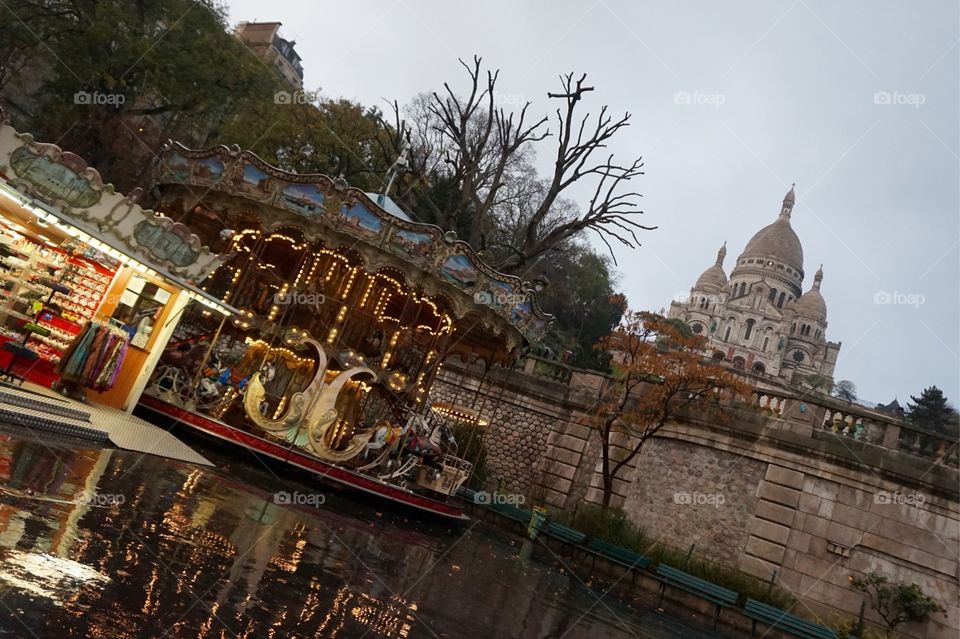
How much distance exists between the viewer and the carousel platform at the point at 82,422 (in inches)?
367

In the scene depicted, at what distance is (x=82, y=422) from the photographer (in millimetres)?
10172

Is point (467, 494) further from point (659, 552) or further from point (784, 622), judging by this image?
point (784, 622)

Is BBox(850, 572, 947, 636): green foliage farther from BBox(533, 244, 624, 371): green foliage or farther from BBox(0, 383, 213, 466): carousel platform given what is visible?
BBox(533, 244, 624, 371): green foliage

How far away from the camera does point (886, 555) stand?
16.9m

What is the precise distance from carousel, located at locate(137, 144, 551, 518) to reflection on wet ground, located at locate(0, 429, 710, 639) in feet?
6.54

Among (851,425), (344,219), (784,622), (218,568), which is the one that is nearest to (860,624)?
(784,622)

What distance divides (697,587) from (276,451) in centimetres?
1041

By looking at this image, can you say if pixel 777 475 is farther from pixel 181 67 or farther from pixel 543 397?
pixel 181 67

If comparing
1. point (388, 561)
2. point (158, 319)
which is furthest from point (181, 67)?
point (388, 561)

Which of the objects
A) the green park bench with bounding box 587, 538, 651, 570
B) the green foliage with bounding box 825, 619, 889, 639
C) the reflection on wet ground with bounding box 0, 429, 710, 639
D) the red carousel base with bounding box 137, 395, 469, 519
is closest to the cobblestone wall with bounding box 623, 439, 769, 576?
the green park bench with bounding box 587, 538, 651, 570

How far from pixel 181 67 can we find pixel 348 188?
831 inches

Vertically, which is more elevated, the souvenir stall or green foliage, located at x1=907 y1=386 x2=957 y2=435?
green foliage, located at x1=907 y1=386 x2=957 y2=435

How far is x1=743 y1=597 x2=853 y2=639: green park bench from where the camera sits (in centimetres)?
1552

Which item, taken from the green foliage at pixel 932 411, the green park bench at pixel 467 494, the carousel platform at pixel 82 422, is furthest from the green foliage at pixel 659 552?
the green foliage at pixel 932 411
